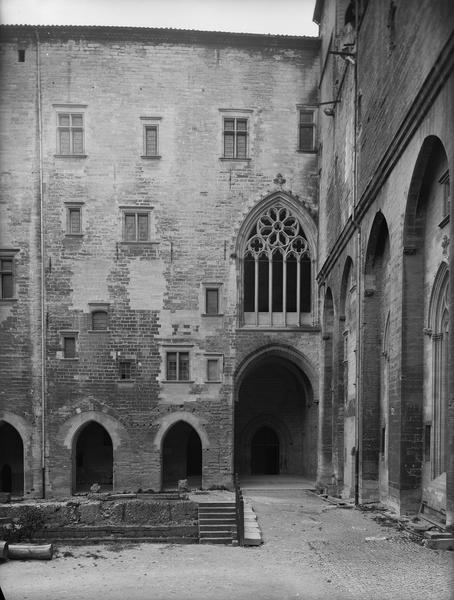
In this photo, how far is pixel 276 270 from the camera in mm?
27469

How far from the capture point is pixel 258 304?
2717 centimetres

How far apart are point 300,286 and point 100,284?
741 centimetres

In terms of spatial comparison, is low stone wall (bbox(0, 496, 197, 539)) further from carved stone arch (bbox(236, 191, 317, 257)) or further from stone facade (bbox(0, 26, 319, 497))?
carved stone arch (bbox(236, 191, 317, 257))

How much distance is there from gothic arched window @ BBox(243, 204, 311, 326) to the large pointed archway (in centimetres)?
308

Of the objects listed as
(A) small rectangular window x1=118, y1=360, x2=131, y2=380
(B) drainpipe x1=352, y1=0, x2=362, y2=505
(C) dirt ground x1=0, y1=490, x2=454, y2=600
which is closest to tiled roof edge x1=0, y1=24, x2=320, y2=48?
(B) drainpipe x1=352, y1=0, x2=362, y2=505

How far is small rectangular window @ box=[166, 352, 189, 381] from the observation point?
87.9 feet

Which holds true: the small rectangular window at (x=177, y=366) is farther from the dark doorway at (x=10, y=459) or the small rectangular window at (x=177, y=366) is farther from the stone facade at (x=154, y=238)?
the dark doorway at (x=10, y=459)

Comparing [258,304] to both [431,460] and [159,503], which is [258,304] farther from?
[431,460]

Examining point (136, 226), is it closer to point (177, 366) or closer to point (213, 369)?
point (177, 366)

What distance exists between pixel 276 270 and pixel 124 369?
22.0ft

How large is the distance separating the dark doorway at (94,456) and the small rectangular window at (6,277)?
5994 mm

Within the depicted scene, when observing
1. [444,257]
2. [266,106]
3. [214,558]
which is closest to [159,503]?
[214,558]

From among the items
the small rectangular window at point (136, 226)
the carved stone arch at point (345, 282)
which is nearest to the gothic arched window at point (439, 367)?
A: the carved stone arch at point (345, 282)

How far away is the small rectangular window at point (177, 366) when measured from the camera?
26.8 m
